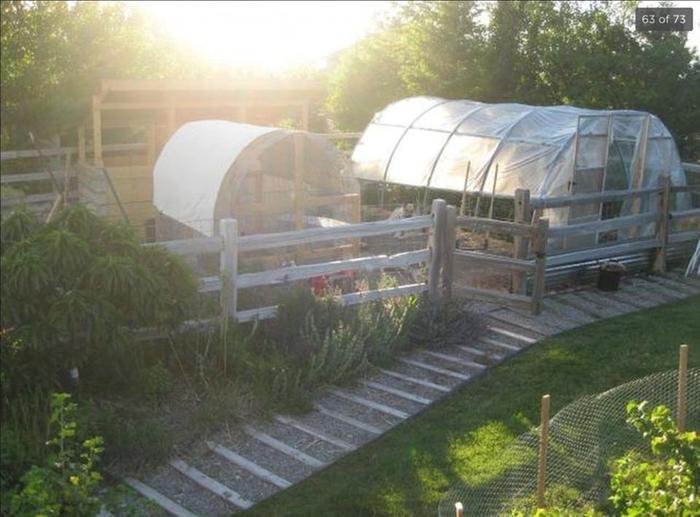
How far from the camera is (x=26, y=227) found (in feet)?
23.2

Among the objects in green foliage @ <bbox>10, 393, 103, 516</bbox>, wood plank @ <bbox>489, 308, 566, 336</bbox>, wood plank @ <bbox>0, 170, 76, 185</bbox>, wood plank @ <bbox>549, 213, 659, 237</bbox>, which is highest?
wood plank @ <bbox>549, 213, 659, 237</bbox>

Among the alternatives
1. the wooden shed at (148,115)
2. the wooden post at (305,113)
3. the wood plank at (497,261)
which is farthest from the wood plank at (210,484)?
the wooden post at (305,113)

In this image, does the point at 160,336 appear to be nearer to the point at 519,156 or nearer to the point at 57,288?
the point at 57,288

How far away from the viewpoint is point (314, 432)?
7.30 meters

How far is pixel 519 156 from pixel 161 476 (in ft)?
33.2

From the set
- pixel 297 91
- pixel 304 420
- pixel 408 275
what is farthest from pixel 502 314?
pixel 297 91


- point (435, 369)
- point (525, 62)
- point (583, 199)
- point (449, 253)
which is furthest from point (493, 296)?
point (525, 62)

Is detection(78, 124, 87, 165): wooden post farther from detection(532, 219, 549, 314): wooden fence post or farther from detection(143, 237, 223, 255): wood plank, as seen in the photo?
detection(532, 219, 549, 314): wooden fence post

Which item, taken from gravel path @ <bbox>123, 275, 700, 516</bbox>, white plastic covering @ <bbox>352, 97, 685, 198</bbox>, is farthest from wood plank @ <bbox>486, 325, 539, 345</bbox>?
white plastic covering @ <bbox>352, 97, 685, 198</bbox>

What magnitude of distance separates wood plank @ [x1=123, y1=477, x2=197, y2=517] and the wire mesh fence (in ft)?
5.65

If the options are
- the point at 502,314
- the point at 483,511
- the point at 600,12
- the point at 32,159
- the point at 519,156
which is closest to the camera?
the point at 483,511

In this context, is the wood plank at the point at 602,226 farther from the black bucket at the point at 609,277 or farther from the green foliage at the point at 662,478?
the green foliage at the point at 662,478

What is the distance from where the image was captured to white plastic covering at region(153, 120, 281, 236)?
40.0 feet

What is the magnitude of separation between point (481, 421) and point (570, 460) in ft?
4.50
